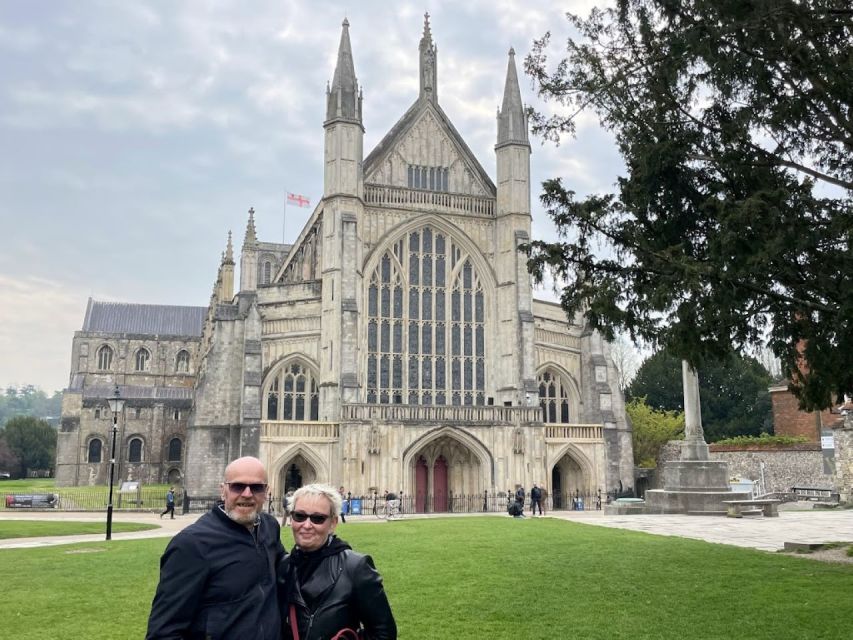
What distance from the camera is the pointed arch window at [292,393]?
125ft

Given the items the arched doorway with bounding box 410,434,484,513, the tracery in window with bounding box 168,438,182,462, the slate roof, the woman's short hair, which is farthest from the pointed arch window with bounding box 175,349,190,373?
the woman's short hair

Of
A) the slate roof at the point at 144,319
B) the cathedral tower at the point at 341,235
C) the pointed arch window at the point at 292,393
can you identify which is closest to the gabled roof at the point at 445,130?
the cathedral tower at the point at 341,235

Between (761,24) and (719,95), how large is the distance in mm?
1947

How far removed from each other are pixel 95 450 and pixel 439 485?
3198 centimetres

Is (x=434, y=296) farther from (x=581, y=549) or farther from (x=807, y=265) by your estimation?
(x=807, y=265)

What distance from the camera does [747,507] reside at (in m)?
24.0

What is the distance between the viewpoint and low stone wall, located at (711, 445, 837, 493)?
36.9 metres

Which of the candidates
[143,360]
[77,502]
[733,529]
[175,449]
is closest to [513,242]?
[733,529]

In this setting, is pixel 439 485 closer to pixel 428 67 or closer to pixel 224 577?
pixel 428 67

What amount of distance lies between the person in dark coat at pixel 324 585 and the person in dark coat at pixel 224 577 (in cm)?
10

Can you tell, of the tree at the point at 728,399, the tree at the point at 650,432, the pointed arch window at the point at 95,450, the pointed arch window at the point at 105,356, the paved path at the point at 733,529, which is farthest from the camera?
the pointed arch window at the point at 105,356

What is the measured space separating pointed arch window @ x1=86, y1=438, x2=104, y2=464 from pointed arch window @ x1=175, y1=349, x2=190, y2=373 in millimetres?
12381

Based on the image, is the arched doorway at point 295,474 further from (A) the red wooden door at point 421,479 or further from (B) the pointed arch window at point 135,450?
(B) the pointed arch window at point 135,450

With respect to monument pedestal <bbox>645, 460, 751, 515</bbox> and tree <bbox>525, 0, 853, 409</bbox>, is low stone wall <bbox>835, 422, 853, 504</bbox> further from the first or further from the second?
tree <bbox>525, 0, 853, 409</bbox>
